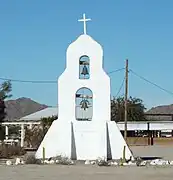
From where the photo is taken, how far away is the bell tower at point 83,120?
109ft

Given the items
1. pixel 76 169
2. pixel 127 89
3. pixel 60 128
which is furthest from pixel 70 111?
pixel 127 89

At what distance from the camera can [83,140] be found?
33.2m

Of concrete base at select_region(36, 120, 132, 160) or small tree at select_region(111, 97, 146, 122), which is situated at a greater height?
small tree at select_region(111, 97, 146, 122)

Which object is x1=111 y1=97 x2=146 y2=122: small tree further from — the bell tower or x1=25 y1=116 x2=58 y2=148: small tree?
the bell tower

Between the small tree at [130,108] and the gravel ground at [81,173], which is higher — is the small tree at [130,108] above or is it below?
above

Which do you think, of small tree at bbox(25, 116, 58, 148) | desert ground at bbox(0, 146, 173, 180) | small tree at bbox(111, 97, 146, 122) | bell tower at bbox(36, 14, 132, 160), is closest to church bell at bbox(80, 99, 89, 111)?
bell tower at bbox(36, 14, 132, 160)

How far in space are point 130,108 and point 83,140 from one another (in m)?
74.9

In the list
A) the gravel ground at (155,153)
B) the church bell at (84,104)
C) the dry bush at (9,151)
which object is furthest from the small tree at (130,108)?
the church bell at (84,104)

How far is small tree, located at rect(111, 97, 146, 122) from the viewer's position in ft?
336

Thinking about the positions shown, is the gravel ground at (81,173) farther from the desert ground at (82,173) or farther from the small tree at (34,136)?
the small tree at (34,136)

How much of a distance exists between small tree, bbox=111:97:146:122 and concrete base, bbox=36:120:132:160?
67003 millimetres

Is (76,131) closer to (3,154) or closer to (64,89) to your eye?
(64,89)

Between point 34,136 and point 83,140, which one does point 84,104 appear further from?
point 34,136

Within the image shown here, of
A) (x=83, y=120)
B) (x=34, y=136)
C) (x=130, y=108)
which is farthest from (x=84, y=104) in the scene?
(x=130, y=108)
